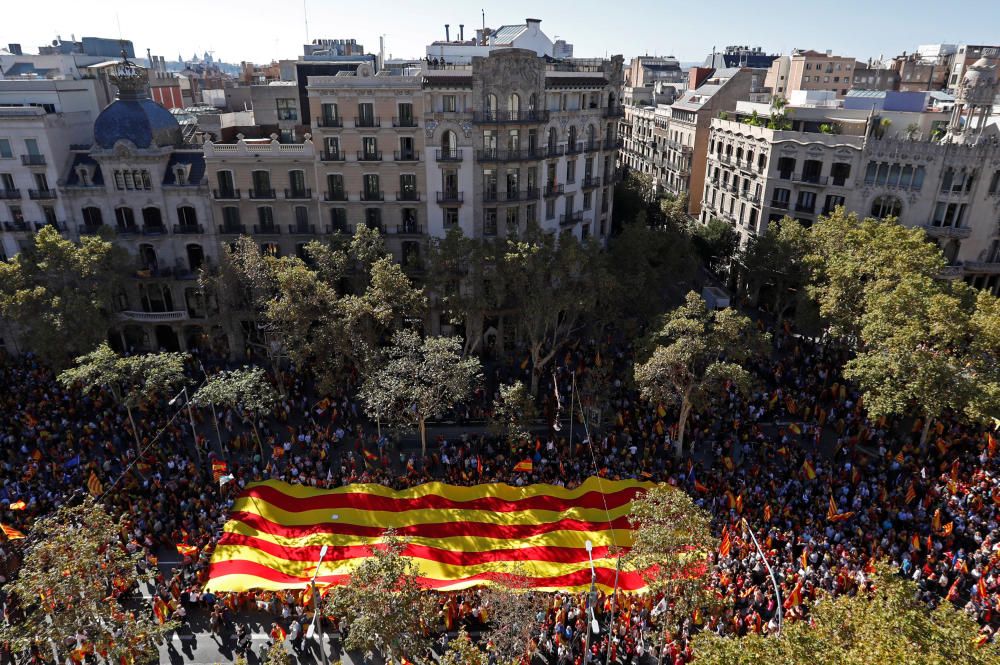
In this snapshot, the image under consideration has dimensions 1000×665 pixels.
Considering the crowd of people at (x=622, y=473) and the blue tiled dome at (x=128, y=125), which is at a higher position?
the blue tiled dome at (x=128, y=125)

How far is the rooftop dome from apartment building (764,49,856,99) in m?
98.8

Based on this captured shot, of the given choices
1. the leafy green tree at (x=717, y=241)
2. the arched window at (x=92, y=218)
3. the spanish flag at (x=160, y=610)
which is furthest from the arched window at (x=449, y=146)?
the spanish flag at (x=160, y=610)

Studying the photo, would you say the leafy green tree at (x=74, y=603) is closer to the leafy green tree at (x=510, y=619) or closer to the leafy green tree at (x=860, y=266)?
the leafy green tree at (x=510, y=619)

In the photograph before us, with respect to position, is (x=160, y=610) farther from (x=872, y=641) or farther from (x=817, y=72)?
(x=817, y=72)

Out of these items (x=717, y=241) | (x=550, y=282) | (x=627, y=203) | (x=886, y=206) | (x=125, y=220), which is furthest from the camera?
(x=627, y=203)

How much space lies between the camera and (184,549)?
3014 cm

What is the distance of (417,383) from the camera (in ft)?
123

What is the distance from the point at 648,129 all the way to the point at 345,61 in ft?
182

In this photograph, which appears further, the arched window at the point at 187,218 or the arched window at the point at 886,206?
the arched window at the point at 886,206

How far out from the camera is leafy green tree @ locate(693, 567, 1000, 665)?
16.8 metres

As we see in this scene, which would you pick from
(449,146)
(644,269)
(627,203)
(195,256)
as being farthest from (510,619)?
(627,203)

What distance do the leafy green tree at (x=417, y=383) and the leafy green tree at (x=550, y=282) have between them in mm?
6719

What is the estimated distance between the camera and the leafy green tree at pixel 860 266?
42750 mm

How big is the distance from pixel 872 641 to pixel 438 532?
1906cm
